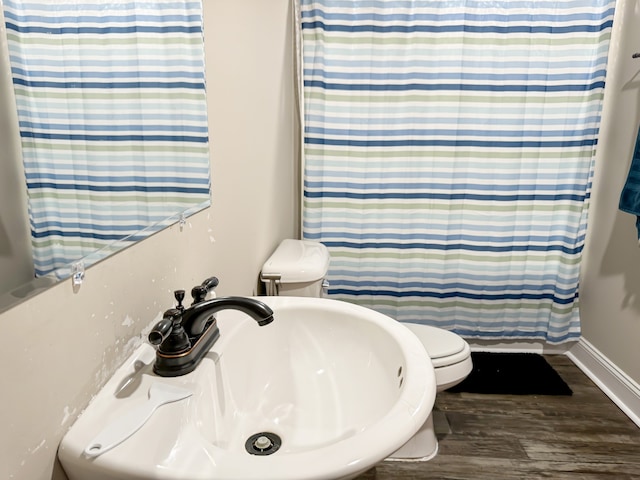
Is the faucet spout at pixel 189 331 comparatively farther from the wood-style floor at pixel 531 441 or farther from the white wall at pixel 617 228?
the white wall at pixel 617 228

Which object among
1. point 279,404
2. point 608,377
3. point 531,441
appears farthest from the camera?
point 608,377

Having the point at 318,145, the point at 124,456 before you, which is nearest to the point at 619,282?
the point at 318,145

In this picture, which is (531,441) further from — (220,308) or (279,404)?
(220,308)

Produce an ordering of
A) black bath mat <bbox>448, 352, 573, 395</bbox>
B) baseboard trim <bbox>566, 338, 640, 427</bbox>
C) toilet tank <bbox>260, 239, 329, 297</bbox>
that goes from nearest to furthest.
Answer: toilet tank <bbox>260, 239, 329, 297</bbox> < baseboard trim <bbox>566, 338, 640, 427</bbox> < black bath mat <bbox>448, 352, 573, 395</bbox>

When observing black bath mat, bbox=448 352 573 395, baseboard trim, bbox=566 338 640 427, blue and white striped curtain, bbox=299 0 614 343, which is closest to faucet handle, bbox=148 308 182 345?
blue and white striped curtain, bbox=299 0 614 343

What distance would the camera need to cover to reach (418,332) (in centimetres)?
184

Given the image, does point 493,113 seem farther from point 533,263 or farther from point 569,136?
point 533,263

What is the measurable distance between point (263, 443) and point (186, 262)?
42 centimetres

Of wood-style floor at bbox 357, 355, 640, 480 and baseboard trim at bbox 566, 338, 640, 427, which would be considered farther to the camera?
baseboard trim at bbox 566, 338, 640, 427

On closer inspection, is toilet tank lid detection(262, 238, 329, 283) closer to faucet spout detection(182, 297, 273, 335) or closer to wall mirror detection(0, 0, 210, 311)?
→ wall mirror detection(0, 0, 210, 311)

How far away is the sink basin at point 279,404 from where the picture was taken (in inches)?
22.3

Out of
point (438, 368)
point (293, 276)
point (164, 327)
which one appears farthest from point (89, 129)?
point (438, 368)

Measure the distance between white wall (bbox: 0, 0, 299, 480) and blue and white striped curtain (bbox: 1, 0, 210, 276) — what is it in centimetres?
6

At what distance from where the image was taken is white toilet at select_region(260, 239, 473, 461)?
1.64 m
